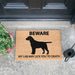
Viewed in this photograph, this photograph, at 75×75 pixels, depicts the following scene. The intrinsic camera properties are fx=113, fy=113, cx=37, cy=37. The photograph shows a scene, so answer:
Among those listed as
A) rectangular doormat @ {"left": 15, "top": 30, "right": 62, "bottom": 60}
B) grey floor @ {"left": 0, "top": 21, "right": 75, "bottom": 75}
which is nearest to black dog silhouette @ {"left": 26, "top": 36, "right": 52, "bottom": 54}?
rectangular doormat @ {"left": 15, "top": 30, "right": 62, "bottom": 60}

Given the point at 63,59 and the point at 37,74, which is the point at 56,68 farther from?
the point at 37,74

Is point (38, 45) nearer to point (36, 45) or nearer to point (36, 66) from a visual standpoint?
point (36, 45)

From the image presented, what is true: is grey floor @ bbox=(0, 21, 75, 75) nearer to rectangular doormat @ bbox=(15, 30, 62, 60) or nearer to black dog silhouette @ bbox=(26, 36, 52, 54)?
rectangular doormat @ bbox=(15, 30, 62, 60)

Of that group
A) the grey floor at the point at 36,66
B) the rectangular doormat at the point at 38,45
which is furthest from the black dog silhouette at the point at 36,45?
the grey floor at the point at 36,66

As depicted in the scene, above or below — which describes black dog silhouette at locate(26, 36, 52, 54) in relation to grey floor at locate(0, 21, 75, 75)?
above

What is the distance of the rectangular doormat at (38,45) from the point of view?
1.64 meters

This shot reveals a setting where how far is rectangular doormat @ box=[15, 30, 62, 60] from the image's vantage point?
164 centimetres

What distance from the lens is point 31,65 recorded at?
1646 millimetres

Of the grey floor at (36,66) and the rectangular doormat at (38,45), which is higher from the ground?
the rectangular doormat at (38,45)

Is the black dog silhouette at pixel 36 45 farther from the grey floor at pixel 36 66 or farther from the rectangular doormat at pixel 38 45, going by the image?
the grey floor at pixel 36 66

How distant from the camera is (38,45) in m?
1.64

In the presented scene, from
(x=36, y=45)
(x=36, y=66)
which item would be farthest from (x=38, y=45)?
(x=36, y=66)

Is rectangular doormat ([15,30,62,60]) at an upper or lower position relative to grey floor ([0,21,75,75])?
upper

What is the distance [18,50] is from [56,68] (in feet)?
2.01
